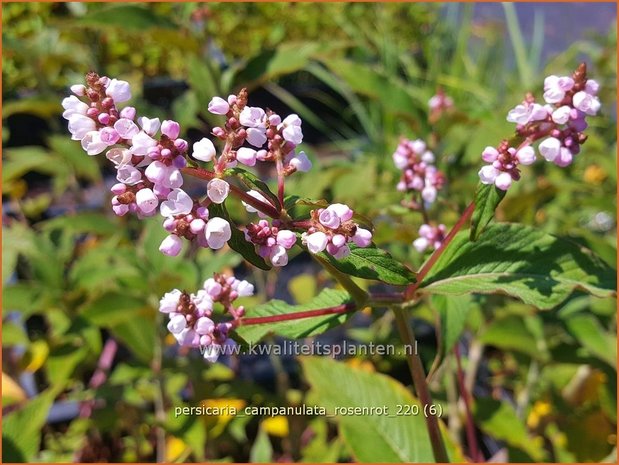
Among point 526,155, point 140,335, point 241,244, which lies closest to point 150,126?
point 241,244

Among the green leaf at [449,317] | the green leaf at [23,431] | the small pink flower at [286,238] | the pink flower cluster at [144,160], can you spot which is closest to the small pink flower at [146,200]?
the pink flower cluster at [144,160]

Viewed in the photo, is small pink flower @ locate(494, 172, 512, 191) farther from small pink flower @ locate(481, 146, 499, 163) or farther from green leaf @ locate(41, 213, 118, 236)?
green leaf @ locate(41, 213, 118, 236)

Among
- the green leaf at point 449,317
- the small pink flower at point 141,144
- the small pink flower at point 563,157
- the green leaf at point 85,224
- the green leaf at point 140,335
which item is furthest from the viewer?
the green leaf at point 85,224

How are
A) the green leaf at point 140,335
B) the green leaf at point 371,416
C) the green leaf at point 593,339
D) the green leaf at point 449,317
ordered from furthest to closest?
the green leaf at point 140,335, the green leaf at point 593,339, the green leaf at point 371,416, the green leaf at point 449,317

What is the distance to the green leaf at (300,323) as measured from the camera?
635 millimetres

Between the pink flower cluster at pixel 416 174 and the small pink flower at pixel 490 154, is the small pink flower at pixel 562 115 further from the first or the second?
the pink flower cluster at pixel 416 174

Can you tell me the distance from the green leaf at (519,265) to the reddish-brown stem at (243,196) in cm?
19

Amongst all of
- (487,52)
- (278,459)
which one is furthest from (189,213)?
(487,52)

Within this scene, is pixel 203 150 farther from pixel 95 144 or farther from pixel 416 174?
pixel 416 174

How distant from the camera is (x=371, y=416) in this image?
93 centimetres

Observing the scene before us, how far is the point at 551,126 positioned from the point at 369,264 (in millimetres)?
220

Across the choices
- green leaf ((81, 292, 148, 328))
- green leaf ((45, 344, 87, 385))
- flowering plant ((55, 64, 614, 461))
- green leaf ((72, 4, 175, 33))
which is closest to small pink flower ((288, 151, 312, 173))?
flowering plant ((55, 64, 614, 461))

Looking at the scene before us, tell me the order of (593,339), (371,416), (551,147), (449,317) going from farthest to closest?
1. (593,339)
2. (371,416)
3. (449,317)
4. (551,147)

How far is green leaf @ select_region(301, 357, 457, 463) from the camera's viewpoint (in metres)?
0.87
